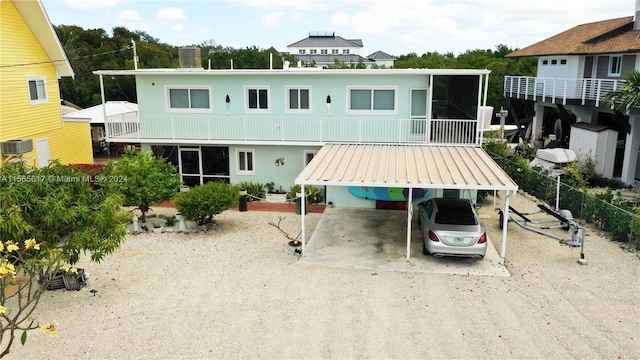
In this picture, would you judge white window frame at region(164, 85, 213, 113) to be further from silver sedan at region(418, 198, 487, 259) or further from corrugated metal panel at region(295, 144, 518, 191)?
silver sedan at region(418, 198, 487, 259)

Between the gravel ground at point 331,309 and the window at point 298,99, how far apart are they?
7.07m

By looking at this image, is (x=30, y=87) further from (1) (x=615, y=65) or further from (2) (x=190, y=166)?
(1) (x=615, y=65)

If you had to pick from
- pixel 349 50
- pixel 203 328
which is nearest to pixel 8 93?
pixel 203 328

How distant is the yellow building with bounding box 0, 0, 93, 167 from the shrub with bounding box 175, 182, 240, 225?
764 centimetres

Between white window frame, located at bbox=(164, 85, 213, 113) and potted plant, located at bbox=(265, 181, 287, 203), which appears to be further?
white window frame, located at bbox=(164, 85, 213, 113)

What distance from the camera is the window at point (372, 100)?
19109 millimetres

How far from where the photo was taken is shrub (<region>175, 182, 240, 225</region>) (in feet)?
52.0

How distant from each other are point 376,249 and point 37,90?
1810 centimetres

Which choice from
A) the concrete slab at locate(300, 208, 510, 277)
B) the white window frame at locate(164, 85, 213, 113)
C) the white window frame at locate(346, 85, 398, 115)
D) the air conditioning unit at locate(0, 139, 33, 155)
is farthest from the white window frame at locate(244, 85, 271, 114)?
the air conditioning unit at locate(0, 139, 33, 155)

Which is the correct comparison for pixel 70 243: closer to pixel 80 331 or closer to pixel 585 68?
pixel 80 331

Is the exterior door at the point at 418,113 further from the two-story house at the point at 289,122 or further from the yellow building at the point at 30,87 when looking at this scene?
the yellow building at the point at 30,87

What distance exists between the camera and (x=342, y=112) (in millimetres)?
19391

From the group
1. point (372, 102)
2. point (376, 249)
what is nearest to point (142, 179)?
point (376, 249)

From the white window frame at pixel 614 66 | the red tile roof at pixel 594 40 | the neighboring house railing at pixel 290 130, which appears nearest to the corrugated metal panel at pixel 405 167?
the neighboring house railing at pixel 290 130
